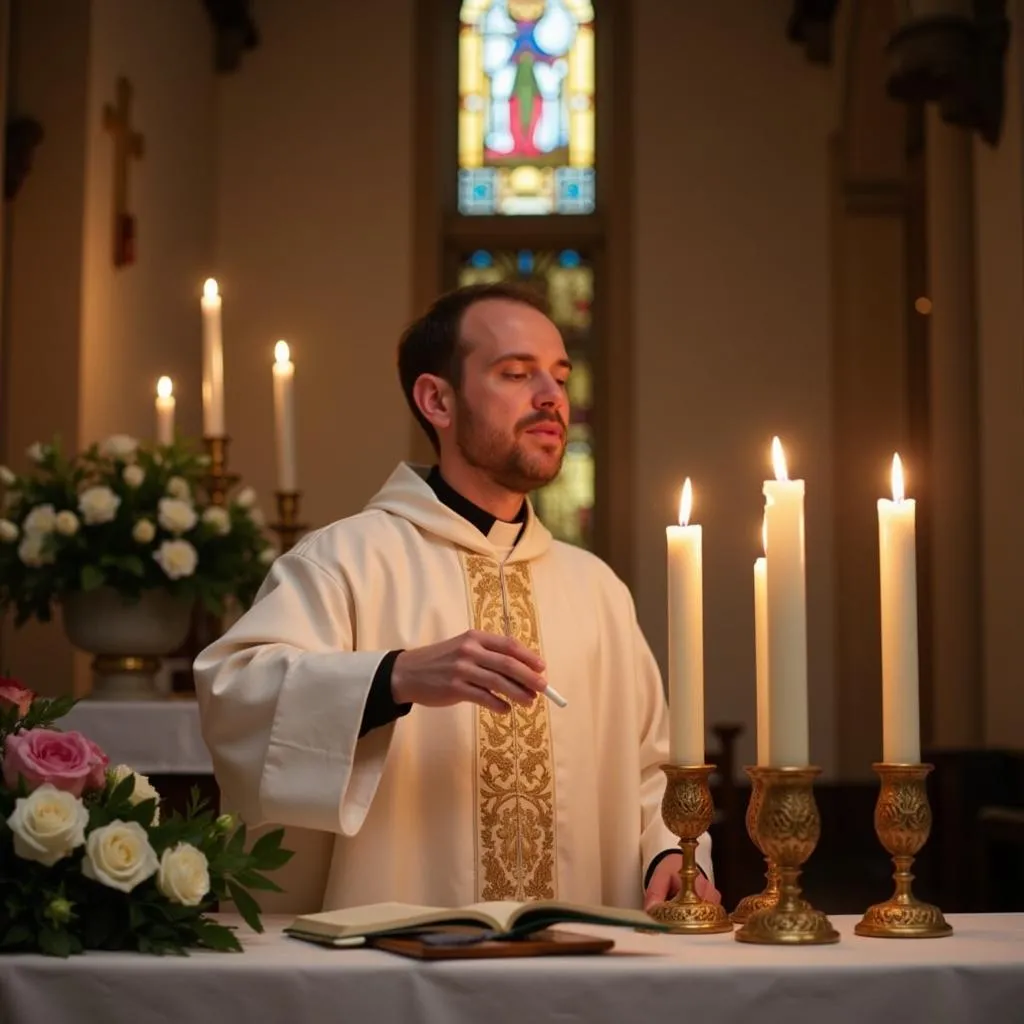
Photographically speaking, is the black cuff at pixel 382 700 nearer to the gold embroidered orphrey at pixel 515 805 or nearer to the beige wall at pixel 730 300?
the gold embroidered orphrey at pixel 515 805

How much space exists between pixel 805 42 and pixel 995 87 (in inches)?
126

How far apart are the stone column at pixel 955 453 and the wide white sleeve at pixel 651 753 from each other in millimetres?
4804

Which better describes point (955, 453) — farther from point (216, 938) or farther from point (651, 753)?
point (216, 938)

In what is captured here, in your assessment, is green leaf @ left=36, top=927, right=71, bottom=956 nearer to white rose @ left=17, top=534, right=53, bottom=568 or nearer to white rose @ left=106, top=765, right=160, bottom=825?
white rose @ left=106, top=765, right=160, bottom=825

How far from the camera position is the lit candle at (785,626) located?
83.6 inches

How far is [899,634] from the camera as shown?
2229 mm

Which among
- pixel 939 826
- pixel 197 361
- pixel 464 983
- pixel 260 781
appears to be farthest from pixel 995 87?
pixel 464 983

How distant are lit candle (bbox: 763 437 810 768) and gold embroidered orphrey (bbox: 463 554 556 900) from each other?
3.10 ft

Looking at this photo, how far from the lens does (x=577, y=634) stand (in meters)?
3.25

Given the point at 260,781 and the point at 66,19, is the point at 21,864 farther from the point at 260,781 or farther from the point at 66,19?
the point at 66,19

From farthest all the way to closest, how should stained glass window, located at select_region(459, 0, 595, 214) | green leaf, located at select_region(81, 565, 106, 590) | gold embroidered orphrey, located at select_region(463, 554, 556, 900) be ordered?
1. stained glass window, located at select_region(459, 0, 595, 214)
2. green leaf, located at select_region(81, 565, 106, 590)
3. gold embroidered orphrey, located at select_region(463, 554, 556, 900)

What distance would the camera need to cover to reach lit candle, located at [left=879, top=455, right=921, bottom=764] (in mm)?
2217

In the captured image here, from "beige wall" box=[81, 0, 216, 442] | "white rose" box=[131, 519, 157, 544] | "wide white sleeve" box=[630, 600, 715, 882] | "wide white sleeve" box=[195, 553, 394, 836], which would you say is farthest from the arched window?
"wide white sleeve" box=[195, 553, 394, 836]

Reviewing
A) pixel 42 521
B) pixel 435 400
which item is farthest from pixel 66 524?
pixel 435 400
